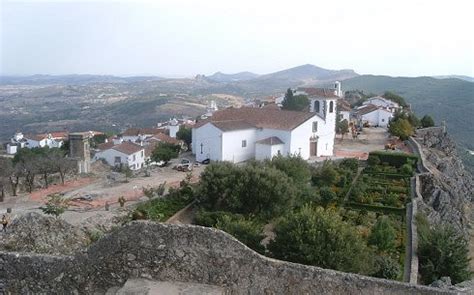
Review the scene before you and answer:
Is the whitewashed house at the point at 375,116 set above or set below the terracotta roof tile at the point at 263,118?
below

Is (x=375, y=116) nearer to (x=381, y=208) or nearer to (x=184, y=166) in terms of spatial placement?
(x=184, y=166)

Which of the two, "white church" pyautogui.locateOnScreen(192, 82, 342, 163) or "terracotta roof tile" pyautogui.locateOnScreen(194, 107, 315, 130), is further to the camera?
"terracotta roof tile" pyautogui.locateOnScreen(194, 107, 315, 130)

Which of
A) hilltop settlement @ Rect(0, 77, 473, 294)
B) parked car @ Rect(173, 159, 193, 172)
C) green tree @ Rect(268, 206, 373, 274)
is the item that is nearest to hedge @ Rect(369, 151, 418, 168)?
hilltop settlement @ Rect(0, 77, 473, 294)

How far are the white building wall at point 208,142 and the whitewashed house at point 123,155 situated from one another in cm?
1369

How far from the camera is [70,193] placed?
95.7 ft

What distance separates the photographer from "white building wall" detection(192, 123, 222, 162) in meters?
36.8

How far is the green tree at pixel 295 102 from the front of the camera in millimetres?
53969

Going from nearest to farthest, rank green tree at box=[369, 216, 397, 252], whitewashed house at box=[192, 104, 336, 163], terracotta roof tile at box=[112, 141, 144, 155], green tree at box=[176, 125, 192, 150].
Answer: green tree at box=[369, 216, 397, 252]
whitewashed house at box=[192, 104, 336, 163]
green tree at box=[176, 125, 192, 150]
terracotta roof tile at box=[112, 141, 144, 155]

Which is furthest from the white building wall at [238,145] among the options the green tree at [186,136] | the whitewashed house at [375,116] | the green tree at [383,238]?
the whitewashed house at [375,116]

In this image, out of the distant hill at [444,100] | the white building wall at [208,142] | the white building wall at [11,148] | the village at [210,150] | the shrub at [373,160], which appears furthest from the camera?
the distant hill at [444,100]

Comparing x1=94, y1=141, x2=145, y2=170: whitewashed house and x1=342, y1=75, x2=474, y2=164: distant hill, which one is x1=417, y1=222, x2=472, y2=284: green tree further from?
x1=342, y1=75, x2=474, y2=164: distant hill

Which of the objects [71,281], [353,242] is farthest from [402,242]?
[71,281]

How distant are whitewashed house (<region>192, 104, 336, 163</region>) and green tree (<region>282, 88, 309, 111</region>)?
41.1 ft

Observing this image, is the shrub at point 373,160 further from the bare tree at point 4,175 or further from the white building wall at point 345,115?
the bare tree at point 4,175
